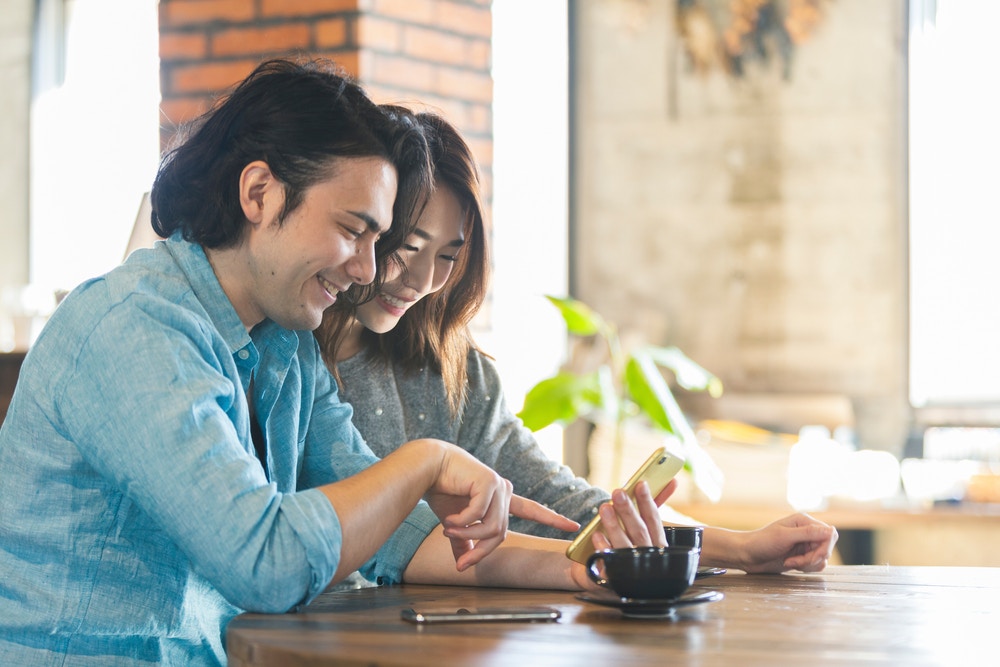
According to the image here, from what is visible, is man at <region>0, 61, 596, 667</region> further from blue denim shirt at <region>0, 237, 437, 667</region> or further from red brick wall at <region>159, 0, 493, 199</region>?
red brick wall at <region>159, 0, 493, 199</region>

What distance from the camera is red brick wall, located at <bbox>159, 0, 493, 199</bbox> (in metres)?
3.17

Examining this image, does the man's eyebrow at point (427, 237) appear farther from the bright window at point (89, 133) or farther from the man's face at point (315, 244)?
the bright window at point (89, 133)

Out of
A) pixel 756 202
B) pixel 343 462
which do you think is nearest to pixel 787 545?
pixel 343 462

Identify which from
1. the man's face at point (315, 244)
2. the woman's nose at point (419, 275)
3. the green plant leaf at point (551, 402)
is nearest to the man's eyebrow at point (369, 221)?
the man's face at point (315, 244)

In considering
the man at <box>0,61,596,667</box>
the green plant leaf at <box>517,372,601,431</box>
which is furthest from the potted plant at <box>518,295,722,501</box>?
the man at <box>0,61,596,667</box>

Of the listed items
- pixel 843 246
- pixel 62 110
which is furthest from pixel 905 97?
pixel 62 110

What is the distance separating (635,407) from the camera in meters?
4.42

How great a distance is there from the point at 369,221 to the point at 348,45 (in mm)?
1824

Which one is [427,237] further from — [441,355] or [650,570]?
[650,570]

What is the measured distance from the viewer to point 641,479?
145 cm

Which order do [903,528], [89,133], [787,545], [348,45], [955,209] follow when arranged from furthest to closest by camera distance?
[89,133], [955,209], [903,528], [348,45], [787,545]

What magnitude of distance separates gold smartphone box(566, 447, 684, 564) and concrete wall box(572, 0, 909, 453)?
11.6ft

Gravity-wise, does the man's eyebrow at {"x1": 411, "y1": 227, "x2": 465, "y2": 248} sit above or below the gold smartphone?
above

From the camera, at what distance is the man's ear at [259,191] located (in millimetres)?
1421
